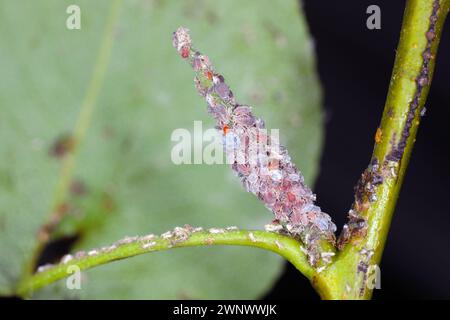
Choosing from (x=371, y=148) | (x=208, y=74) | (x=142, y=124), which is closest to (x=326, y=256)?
(x=208, y=74)

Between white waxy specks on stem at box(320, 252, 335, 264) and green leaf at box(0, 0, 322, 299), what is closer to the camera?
white waxy specks on stem at box(320, 252, 335, 264)

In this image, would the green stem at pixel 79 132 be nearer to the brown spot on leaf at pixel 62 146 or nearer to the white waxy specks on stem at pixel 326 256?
the brown spot on leaf at pixel 62 146

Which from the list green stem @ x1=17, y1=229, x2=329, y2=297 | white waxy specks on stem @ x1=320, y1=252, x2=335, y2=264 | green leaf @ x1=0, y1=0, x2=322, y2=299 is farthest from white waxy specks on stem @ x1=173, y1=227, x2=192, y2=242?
green leaf @ x1=0, y1=0, x2=322, y2=299

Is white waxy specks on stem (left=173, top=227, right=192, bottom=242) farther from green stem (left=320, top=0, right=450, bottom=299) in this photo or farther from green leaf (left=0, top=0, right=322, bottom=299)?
green leaf (left=0, top=0, right=322, bottom=299)

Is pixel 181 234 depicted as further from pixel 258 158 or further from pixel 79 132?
pixel 79 132

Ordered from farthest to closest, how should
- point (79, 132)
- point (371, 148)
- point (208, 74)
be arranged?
point (371, 148) < point (79, 132) < point (208, 74)

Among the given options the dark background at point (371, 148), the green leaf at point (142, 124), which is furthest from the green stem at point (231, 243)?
the dark background at point (371, 148)

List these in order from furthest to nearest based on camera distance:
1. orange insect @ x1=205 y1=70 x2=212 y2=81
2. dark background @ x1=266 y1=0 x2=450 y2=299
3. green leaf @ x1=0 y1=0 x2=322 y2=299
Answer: dark background @ x1=266 y1=0 x2=450 y2=299, green leaf @ x1=0 y1=0 x2=322 y2=299, orange insect @ x1=205 y1=70 x2=212 y2=81
